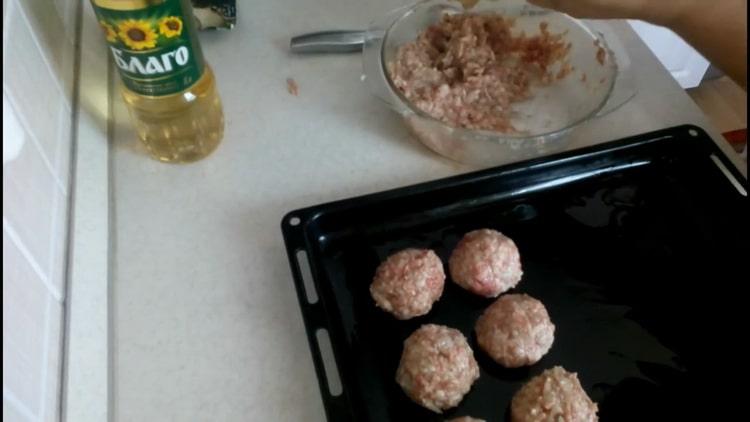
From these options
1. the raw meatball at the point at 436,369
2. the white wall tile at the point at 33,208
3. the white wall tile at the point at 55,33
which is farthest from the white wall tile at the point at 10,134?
the raw meatball at the point at 436,369

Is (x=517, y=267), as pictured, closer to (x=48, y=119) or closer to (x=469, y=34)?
(x=469, y=34)

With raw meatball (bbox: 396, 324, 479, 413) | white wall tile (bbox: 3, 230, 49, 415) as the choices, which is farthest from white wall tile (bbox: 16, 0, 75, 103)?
raw meatball (bbox: 396, 324, 479, 413)

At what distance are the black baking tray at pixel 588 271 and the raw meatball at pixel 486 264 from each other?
2 cm

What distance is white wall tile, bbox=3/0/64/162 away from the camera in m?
0.52

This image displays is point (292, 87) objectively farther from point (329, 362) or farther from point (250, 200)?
point (329, 362)

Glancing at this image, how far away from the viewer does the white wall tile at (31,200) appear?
479 millimetres

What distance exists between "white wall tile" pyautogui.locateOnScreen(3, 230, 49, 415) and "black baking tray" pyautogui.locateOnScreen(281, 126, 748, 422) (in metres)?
0.23

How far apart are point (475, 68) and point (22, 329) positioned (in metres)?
0.59

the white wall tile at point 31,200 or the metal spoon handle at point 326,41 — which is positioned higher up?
the white wall tile at point 31,200

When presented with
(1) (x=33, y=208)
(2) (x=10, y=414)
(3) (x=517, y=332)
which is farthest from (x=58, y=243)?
(3) (x=517, y=332)

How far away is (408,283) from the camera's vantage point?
630 millimetres

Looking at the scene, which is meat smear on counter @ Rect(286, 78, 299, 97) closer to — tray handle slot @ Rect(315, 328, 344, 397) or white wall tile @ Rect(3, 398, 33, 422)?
tray handle slot @ Rect(315, 328, 344, 397)

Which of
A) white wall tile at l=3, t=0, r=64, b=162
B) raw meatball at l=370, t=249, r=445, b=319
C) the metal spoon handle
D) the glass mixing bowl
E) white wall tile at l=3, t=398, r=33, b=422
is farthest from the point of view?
the metal spoon handle

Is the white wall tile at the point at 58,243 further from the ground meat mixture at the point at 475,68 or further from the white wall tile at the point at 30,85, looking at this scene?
the ground meat mixture at the point at 475,68
